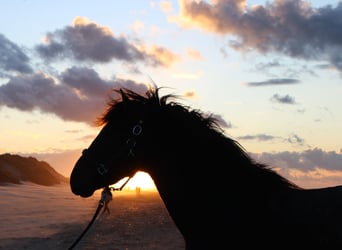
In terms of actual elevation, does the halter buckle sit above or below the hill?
below

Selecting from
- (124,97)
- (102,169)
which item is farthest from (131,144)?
(124,97)

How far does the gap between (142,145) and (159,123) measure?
28cm

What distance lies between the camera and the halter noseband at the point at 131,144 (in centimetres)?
476

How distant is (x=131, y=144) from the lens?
4.76 meters

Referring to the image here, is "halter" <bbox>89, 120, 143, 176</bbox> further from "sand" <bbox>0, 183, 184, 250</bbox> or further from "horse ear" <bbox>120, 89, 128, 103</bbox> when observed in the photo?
"sand" <bbox>0, 183, 184, 250</bbox>

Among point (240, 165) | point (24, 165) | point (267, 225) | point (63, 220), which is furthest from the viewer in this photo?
point (24, 165)

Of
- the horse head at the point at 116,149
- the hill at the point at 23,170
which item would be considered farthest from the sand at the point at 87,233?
the hill at the point at 23,170

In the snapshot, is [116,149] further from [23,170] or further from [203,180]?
[23,170]

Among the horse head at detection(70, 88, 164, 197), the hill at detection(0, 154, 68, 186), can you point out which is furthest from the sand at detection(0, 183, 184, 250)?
the hill at detection(0, 154, 68, 186)

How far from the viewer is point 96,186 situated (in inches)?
193

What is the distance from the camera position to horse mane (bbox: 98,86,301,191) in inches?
182

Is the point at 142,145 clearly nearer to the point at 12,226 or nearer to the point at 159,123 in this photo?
the point at 159,123

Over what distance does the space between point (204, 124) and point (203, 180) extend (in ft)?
1.84

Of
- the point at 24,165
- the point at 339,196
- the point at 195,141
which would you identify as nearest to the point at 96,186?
the point at 195,141
